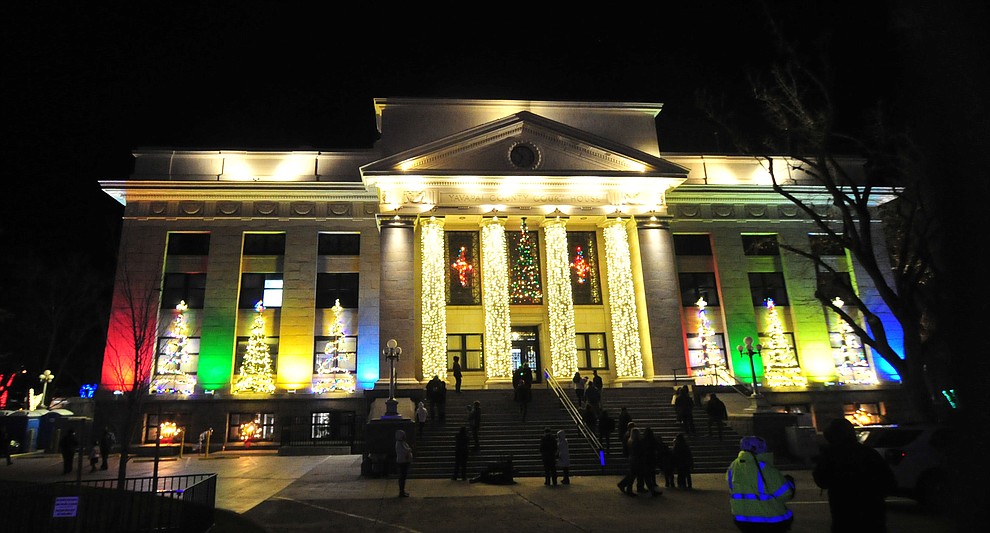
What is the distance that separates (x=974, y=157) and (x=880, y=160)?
2005 cm

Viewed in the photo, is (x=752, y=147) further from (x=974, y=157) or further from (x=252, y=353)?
(x=252, y=353)

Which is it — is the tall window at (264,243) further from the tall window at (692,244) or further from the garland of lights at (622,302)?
the tall window at (692,244)

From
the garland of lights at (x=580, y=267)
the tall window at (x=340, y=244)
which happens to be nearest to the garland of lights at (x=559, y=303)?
the garland of lights at (x=580, y=267)

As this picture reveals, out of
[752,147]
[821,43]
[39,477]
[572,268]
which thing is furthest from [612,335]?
[39,477]

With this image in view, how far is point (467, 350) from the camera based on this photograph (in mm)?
29531

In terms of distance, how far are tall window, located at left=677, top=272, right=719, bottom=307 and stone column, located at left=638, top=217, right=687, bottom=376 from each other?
8.17 ft

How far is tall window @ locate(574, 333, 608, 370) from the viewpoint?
29.9 meters

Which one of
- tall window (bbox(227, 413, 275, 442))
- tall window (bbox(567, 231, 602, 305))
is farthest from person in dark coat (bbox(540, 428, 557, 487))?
tall window (bbox(227, 413, 275, 442))

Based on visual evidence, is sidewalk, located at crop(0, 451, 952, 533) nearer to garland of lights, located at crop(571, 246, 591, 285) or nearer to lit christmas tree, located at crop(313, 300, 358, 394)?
lit christmas tree, located at crop(313, 300, 358, 394)

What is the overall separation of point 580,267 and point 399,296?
9857 mm

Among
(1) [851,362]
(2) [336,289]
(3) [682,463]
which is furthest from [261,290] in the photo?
(1) [851,362]

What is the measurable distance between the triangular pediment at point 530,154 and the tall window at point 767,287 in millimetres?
8021

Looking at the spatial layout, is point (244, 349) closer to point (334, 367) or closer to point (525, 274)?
point (334, 367)

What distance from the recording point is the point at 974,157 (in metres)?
2.32
